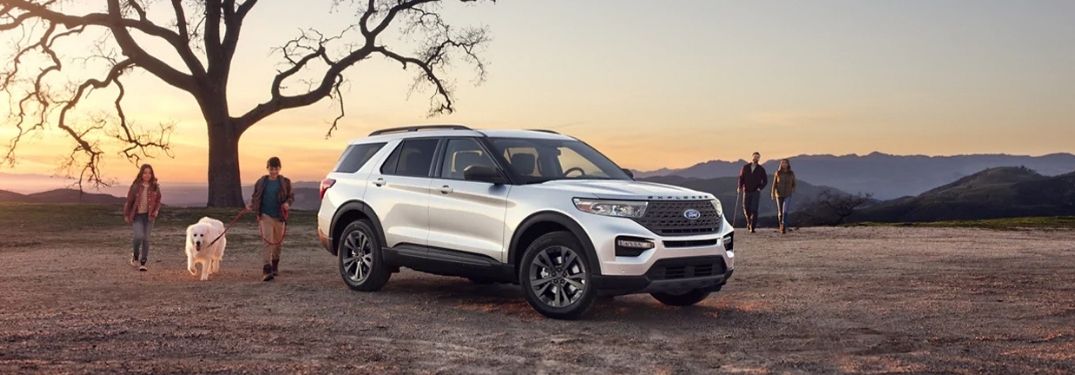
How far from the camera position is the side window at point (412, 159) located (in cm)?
1146

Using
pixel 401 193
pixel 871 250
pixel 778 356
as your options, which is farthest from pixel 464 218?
pixel 871 250

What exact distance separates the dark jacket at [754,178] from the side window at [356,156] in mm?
13733

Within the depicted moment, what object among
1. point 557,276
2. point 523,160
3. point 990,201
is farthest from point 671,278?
point 990,201

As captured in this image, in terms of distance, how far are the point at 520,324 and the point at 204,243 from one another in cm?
626

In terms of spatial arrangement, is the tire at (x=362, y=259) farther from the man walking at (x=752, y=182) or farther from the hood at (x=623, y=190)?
the man walking at (x=752, y=182)

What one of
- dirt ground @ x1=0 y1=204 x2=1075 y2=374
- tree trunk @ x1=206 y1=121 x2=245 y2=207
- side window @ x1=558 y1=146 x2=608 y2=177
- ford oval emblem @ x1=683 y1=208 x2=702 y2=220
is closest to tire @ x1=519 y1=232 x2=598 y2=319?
dirt ground @ x1=0 y1=204 x2=1075 y2=374

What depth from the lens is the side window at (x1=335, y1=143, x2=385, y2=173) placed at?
12.3 m

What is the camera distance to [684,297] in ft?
36.5

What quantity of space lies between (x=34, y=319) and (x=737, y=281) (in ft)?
28.5

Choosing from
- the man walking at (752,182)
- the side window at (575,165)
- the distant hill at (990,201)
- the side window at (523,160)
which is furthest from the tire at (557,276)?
the distant hill at (990,201)

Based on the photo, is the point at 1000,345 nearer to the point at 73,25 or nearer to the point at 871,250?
the point at 871,250

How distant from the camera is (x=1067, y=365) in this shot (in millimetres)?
7676

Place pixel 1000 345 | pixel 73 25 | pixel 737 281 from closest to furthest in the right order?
pixel 1000 345
pixel 737 281
pixel 73 25

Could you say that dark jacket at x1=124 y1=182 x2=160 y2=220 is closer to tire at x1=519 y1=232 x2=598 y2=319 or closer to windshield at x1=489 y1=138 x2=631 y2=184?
windshield at x1=489 y1=138 x2=631 y2=184
